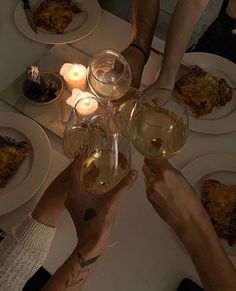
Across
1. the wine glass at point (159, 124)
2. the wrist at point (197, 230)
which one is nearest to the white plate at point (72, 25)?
the wine glass at point (159, 124)

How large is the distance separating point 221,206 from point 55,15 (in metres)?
0.82

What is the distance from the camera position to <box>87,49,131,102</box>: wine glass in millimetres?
1076

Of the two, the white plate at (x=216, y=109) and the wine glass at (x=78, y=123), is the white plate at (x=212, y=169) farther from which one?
the wine glass at (x=78, y=123)

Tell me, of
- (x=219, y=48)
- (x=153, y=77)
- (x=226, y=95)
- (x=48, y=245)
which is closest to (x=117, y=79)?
(x=153, y=77)

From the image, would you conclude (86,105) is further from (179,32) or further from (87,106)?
(179,32)

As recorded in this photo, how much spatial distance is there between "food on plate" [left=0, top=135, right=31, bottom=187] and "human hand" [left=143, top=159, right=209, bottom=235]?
380mm

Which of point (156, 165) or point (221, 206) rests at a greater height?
point (156, 165)

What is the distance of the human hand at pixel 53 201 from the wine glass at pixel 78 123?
10 centimetres

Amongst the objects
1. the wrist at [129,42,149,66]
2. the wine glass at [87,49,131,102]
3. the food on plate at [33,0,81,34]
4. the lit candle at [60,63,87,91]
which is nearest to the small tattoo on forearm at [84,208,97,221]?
the wine glass at [87,49,131,102]

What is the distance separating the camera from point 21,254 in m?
0.94

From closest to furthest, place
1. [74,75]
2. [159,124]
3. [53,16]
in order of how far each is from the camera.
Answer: [159,124]
[74,75]
[53,16]

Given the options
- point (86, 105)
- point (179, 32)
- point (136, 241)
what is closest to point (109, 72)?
point (86, 105)

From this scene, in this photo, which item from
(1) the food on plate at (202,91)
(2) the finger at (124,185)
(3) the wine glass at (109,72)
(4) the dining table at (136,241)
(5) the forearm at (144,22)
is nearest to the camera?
(2) the finger at (124,185)

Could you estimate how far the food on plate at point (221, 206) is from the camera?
990 mm
